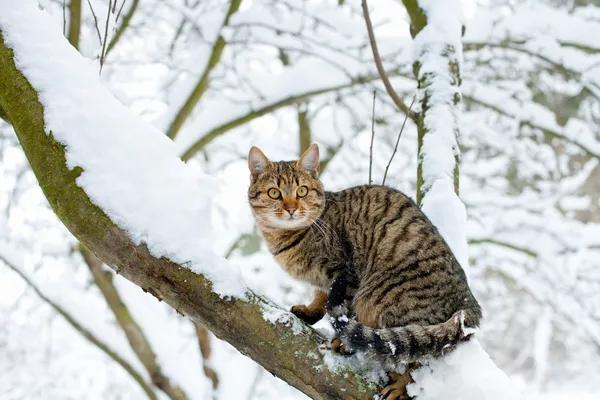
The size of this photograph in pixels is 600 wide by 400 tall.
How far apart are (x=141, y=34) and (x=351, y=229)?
3.56 meters

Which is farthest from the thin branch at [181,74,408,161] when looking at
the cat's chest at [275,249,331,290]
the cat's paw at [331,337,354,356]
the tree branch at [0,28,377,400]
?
the cat's paw at [331,337,354,356]

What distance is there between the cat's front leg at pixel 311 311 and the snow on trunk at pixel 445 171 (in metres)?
0.64

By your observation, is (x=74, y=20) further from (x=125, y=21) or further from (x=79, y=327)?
(x=79, y=327)

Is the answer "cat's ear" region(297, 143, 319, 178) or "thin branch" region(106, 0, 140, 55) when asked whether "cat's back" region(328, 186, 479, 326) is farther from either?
"thin branch" region(106, 0, 140, 55)

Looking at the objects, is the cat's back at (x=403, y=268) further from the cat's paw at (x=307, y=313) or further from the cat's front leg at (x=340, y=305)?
the cat's paw at (x=307, y=313)

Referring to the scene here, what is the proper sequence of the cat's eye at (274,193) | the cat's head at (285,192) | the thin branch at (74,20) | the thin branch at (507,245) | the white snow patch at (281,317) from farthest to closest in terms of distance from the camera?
the thin branch at (507,245), the thin branch at (74,20), the cat's eye at (274,193), the cat's head at (285,192), the white snow patch at (281,317)

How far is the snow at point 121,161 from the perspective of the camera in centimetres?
176

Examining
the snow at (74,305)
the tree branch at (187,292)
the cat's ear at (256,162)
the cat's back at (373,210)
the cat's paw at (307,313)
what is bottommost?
the tree branch at (187,292)

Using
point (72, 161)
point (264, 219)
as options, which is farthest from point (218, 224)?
point (72, 161)

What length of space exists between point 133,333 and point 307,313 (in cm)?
241

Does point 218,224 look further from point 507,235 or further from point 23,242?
point 507,235

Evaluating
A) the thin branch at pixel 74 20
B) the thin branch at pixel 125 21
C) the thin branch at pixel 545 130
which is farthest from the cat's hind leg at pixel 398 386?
the thin branch at pixel 125 21

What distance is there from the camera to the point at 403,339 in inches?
73.7

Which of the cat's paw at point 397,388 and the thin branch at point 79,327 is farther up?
the thin branch at point 79,327
